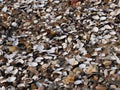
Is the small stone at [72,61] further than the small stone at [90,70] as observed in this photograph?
Yes

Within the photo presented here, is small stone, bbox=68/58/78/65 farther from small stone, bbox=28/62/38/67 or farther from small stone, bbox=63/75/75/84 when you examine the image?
small stone, bbox=28/62/38/67

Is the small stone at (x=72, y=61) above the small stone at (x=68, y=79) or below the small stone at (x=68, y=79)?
above

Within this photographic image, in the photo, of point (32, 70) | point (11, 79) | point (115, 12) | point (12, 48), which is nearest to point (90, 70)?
point (32, 70)

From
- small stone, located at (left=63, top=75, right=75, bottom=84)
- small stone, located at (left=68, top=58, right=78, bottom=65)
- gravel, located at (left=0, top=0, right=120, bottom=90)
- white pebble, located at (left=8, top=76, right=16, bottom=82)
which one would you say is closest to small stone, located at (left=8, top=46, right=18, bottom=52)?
gravel, located at (left=0, top=0, right=120, bottom=90)

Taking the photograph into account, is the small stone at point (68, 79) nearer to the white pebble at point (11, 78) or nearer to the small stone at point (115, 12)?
the white pebble at point (11, 78)

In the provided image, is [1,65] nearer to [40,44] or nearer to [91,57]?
[40,44]

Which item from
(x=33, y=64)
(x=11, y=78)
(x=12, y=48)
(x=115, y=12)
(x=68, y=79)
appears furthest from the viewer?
(x=115, y=12)

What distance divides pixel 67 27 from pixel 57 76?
2.56ft

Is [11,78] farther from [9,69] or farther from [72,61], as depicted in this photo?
[72,61]

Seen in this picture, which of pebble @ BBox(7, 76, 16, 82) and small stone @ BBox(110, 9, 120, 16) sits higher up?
small stone @ BBox(110, 9, 120, 16)

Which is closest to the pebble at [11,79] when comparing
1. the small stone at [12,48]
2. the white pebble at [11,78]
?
the white pebble at [11,78]

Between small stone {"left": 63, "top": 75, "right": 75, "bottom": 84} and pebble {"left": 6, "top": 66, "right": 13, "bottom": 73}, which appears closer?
small stone {"left": 63, "top": 75, "right": 75, "bottom": 84}

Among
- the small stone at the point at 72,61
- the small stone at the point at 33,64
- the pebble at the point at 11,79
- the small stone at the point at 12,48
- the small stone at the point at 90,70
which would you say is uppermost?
the small stone at the point at 12,48

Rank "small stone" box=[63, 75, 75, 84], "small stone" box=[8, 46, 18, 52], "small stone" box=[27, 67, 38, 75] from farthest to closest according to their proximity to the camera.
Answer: "small stone" box=[8, 46, 18, 52]
"small stone" box=[27, 67, 38, 75]
"small stone" box=[63, 75, 75, 84]
